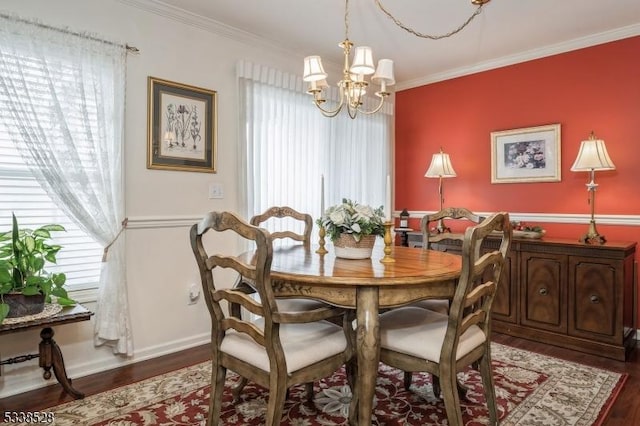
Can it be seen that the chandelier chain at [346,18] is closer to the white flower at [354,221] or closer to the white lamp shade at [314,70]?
the white lamp shade at [314,70]

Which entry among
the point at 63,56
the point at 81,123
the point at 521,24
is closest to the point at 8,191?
the point at 81,123

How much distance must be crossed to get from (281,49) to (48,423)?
3.12m

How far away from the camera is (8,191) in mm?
2283

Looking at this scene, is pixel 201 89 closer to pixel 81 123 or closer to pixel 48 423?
pixel 81 123

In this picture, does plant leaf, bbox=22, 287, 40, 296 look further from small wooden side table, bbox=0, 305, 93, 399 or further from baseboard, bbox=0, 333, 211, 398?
baseboard, bbox=0, 333, 211, 398

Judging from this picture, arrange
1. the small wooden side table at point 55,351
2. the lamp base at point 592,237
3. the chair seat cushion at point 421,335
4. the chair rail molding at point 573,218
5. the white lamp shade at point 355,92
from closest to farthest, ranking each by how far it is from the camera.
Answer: the chair seat cushion at point 421,335 → the small wooden side table at point 55,351 → the white lamp shade at point 355,92 → the lamp base at point 592,237 → the chair rail molding at point 573,218

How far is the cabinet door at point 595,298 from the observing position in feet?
9.34

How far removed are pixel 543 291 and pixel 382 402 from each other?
5.83 ft

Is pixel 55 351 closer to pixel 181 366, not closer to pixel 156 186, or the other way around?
pixel 181 366

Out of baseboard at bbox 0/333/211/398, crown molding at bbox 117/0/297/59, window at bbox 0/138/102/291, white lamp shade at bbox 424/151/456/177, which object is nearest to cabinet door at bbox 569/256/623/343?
white lamp shade at bbox 424/151/456/177

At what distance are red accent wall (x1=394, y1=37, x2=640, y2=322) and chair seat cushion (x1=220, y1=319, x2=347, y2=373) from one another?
2781 millimetres

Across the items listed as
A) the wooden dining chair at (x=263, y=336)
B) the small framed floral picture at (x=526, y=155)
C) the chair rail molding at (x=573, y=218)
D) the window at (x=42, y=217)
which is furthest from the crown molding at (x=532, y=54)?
the window at (x=42, y=217)

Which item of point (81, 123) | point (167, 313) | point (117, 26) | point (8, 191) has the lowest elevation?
point (167, 313)

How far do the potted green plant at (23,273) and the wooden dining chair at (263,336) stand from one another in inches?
41.9
